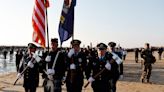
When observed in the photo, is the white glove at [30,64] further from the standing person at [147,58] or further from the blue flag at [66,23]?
the standing person at [147,58]

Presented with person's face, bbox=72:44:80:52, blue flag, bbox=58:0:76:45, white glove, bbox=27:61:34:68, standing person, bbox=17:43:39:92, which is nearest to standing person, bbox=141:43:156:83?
blue flag, bbox=58:0:76:45

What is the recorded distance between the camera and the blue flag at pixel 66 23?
13461mm

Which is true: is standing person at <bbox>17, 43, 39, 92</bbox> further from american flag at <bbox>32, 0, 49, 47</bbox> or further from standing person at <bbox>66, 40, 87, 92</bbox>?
american flag at <bbox>32, 0, 49, 47</bbox>

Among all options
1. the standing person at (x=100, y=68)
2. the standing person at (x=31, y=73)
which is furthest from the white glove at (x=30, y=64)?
the standing person at (x=100, y=68)

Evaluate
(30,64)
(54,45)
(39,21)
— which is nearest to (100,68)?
(54,45)

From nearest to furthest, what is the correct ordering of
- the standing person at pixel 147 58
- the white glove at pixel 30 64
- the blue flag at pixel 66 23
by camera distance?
1. the white glove at pixel 30 64
2. the blue flag at pixel 66 23
3. the standing person at pixel 147 58

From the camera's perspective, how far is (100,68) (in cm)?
944

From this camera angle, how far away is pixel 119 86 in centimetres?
1834

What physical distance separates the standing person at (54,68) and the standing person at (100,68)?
650 mm

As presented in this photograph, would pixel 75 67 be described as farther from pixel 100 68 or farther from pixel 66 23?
pixel 66 23

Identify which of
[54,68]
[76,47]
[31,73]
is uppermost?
[76,47]

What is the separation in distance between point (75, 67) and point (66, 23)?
410 cm

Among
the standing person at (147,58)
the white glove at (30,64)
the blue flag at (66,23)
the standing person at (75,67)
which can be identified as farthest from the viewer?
the standing person at (147,58)

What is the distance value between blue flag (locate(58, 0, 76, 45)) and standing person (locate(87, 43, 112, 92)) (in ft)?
12.9
